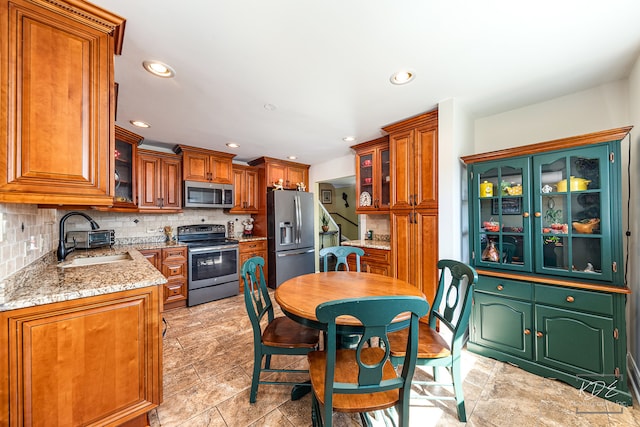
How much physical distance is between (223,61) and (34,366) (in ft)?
6.61

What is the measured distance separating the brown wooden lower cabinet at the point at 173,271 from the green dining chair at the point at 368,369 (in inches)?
116

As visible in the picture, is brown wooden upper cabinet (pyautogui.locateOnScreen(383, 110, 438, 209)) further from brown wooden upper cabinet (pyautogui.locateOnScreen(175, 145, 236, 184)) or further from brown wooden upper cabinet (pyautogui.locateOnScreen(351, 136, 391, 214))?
brown wooden upper cabinet (pyautogui.locateOnScreen(175, 145, 236, 184))

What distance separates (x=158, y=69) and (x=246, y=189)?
9.29ft

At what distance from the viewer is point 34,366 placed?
112 cm

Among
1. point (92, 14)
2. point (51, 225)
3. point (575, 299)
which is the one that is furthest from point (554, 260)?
point (51, 225)

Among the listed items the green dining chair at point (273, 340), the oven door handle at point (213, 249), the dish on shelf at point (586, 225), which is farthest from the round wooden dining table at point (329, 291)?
the oven door handle at point (213, 249)

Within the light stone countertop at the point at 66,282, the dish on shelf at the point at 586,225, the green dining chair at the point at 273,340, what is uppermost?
the dish on shelf at the point at 586,225

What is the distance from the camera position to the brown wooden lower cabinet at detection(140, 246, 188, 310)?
3.28 metres

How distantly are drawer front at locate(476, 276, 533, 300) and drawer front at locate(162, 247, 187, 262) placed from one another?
144 inches

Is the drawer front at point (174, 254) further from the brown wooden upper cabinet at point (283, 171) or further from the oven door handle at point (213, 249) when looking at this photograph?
the brown wooden upper cabinet at point (283, 171)

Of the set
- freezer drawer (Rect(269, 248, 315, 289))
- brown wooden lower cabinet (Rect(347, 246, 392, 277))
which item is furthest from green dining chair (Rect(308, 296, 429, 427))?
freezer drawer (Rect(269, 248, 315, 289))

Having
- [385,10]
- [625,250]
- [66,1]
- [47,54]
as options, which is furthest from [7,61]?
[625,250]

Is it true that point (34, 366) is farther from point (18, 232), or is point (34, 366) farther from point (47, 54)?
point (47, 54)

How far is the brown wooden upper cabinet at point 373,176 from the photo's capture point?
11.0 feet
